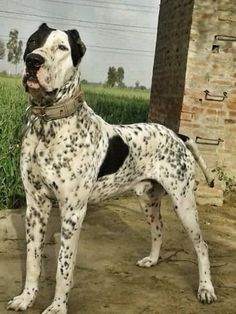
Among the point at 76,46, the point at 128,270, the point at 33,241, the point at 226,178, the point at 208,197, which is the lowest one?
the point at 128,270

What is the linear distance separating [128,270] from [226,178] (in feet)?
12.3

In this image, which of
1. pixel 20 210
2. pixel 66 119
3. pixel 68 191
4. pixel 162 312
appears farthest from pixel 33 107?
pixel 20 210

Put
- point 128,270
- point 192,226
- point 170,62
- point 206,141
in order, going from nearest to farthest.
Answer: point 192,226 < point 128,270 < point 206,141 < point 170,62

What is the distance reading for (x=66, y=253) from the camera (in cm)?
358

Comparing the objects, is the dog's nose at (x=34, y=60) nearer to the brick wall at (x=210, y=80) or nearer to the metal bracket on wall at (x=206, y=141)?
the brick wall at (x=210, y=80)

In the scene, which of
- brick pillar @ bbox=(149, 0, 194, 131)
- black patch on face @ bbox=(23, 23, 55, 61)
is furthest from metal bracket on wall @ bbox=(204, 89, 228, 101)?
black patch on face @ bbox=(23, 23, 55, 61)

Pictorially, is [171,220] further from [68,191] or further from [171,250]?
[68,191]

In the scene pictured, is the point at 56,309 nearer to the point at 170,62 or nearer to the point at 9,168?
the point at 9,168

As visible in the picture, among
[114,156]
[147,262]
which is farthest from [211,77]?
[114,156]

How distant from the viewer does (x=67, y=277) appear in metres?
3.60

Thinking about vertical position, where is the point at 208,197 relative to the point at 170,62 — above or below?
below

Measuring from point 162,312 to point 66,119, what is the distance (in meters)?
1.67

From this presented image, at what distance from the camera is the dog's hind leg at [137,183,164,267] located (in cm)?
470

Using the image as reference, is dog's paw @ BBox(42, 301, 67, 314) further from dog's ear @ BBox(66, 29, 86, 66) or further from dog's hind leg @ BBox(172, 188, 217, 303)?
dog's ear @ BBox(66, 29, 86, 66)
